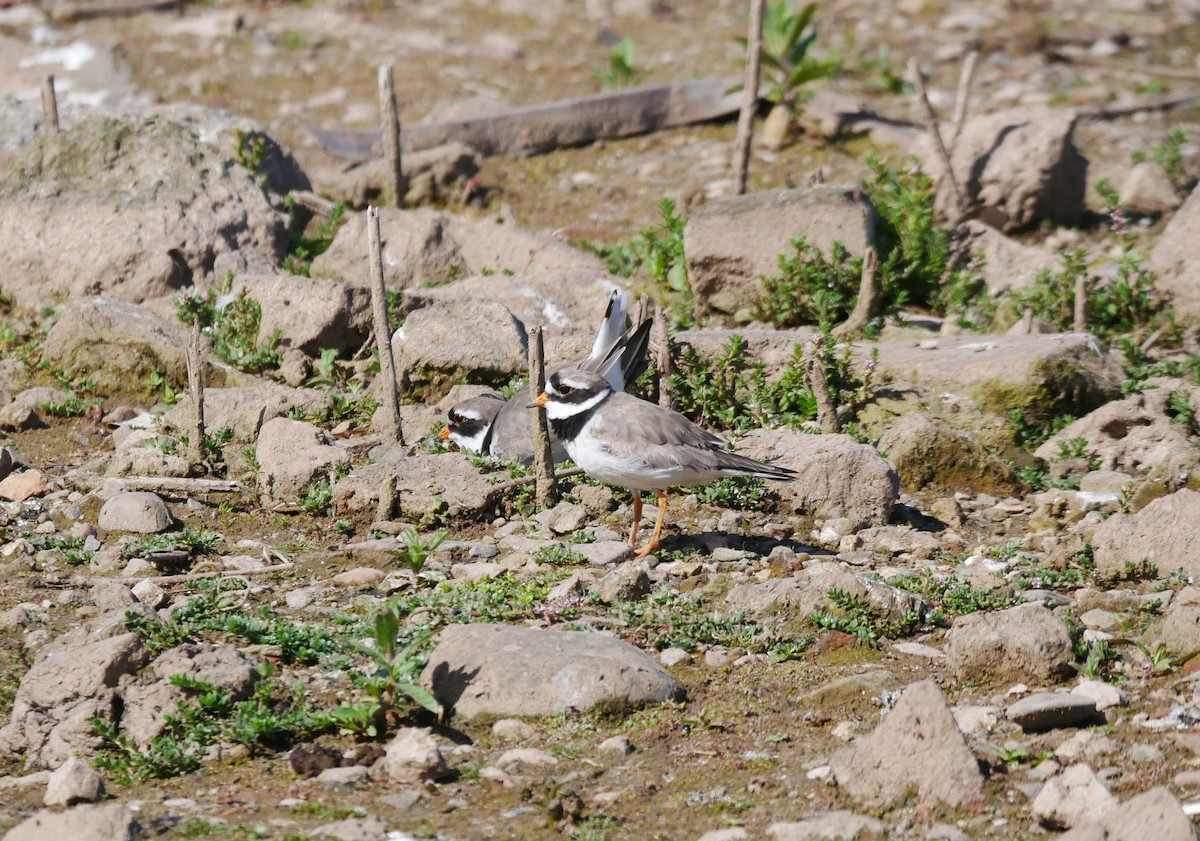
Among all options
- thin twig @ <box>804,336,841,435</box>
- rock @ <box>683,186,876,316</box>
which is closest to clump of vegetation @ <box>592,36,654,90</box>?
rock @ <box>683,186,876,316</box>

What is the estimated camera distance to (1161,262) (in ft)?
40.0

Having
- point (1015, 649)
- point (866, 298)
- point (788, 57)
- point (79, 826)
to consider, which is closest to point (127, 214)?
point (866, 298)

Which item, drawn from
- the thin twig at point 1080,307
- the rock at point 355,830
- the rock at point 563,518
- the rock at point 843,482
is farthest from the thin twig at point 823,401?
the rock at point 355,830

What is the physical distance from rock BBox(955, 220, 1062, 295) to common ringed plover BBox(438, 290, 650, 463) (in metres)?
4.52

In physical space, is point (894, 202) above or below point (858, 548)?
above

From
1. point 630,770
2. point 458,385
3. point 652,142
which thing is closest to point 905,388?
point 458,385

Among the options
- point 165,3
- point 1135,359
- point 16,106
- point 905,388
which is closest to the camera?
point 905,388

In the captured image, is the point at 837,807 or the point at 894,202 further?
the point at 894,202

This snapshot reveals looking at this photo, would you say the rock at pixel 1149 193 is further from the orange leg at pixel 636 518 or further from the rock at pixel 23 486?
the rock at pixel 23 486

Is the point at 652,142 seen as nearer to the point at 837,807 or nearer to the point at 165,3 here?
the point at 165,3

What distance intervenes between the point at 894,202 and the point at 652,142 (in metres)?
5.59

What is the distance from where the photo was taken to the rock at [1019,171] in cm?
1460

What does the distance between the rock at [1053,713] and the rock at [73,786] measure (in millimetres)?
3761

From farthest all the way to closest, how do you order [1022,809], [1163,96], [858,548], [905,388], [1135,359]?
[1163,96]
[1135,359]
[905,388]
[858,548]
[1022,809]
